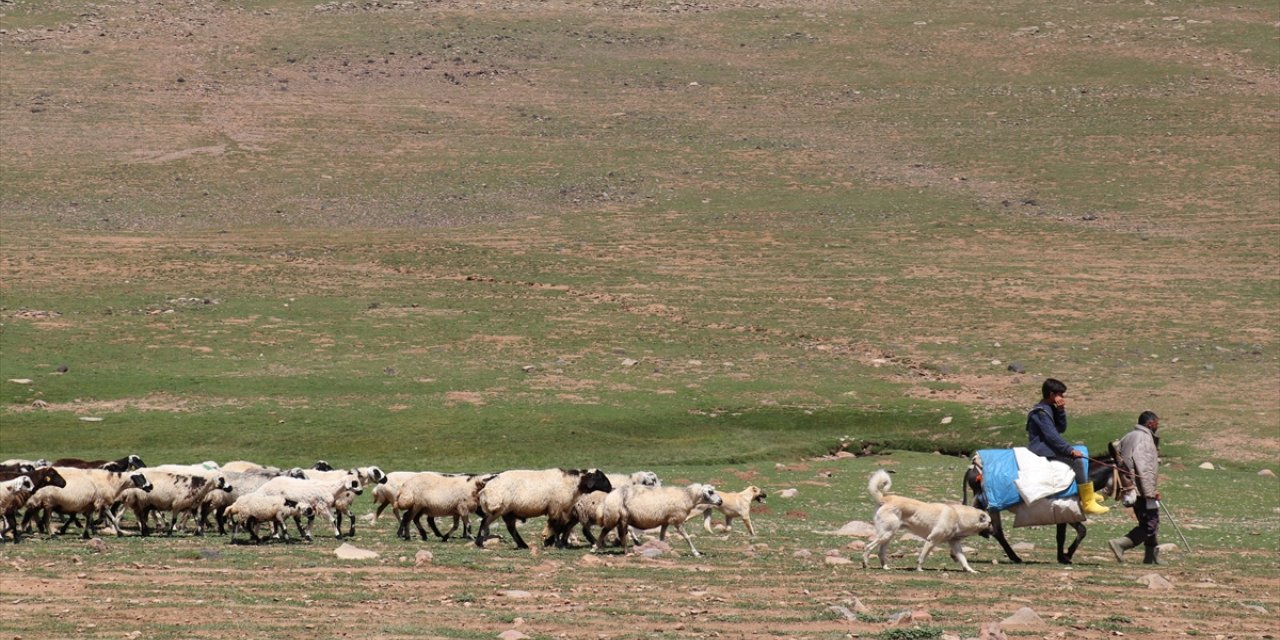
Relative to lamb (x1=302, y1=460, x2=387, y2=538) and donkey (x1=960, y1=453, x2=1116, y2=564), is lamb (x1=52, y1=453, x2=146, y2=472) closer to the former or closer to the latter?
lamb (x1=302, y1=460, x2=387, y2=538)

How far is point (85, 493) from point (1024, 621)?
13.0 metres

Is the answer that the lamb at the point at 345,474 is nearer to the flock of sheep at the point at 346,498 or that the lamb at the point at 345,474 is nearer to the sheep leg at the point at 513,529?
the flock of sheep at the point at 346,498

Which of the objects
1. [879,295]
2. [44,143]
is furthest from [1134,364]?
[44,143]

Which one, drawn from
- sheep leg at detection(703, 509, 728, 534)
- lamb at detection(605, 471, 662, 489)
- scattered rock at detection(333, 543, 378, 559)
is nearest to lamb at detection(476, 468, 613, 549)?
lamb at detection(605, 471, 662, 489)

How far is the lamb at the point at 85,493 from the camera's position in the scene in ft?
75.4

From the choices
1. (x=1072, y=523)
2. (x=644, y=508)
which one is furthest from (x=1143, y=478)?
(x=644, y=508)

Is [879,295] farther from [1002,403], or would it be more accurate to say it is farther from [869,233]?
[1002,403]

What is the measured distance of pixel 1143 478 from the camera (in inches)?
802

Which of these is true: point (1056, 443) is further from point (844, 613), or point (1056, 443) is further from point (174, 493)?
point (174, 493)

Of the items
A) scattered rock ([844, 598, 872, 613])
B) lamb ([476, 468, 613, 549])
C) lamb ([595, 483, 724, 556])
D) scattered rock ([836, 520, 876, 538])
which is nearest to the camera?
scattered rock ([844, 598, 872, 613])

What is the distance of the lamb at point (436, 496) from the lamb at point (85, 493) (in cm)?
355

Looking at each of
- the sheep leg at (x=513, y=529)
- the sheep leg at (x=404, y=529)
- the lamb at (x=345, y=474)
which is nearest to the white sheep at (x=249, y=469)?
the lamb at (x=345, y=474)

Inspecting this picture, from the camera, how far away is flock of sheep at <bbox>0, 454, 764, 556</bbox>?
21.6 metres

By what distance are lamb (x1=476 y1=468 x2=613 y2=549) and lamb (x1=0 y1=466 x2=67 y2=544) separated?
5.68 metres
